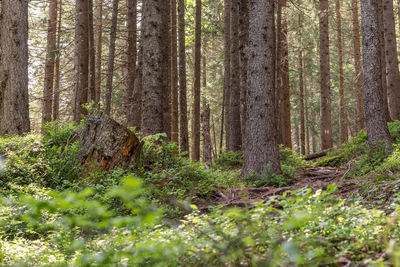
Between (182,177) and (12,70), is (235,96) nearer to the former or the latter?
(182,177)

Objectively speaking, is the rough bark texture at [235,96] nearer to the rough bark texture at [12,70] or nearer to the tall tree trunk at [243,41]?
the tall tree trunk at [243,41]

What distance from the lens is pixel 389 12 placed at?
56.2 ft

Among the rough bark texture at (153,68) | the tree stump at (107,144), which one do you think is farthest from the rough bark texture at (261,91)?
the tree stump at (107,144)

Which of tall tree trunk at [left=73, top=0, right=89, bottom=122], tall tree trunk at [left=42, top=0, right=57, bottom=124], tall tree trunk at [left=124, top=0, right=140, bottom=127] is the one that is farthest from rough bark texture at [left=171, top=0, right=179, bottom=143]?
tall tree trunk at [left=42, top=0, right=57, bottom=124]

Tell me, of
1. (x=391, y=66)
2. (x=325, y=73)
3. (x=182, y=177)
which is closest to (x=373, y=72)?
(x=182, y=177)

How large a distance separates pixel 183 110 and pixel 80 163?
777 cm

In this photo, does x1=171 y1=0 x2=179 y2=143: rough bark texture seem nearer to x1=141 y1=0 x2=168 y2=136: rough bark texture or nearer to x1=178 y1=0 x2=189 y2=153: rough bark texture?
x1=178 y1=0 x2=189 y2=153: rough bark texture

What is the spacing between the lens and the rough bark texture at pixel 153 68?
1002 cm

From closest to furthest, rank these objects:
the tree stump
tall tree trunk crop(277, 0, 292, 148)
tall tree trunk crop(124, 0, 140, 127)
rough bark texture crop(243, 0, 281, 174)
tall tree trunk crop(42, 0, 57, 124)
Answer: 1. the tree stump
2. rough bark texture crop(243, 0, 281, 174)
3. tall tree trunk crop(124, 0, 140, 127)
4. tall tree trunk crop(42, 0, 57, 124)
5. tall tree trunk crop(277, 0, 292, 148)

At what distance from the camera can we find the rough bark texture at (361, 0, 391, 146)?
32.0 feet

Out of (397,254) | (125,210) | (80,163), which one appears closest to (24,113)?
(80,163)

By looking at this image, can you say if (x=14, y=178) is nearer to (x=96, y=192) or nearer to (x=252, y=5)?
(x=96, y=192)

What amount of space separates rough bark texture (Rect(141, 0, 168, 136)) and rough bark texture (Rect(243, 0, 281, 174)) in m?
2.60

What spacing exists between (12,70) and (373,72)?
31.9ft
